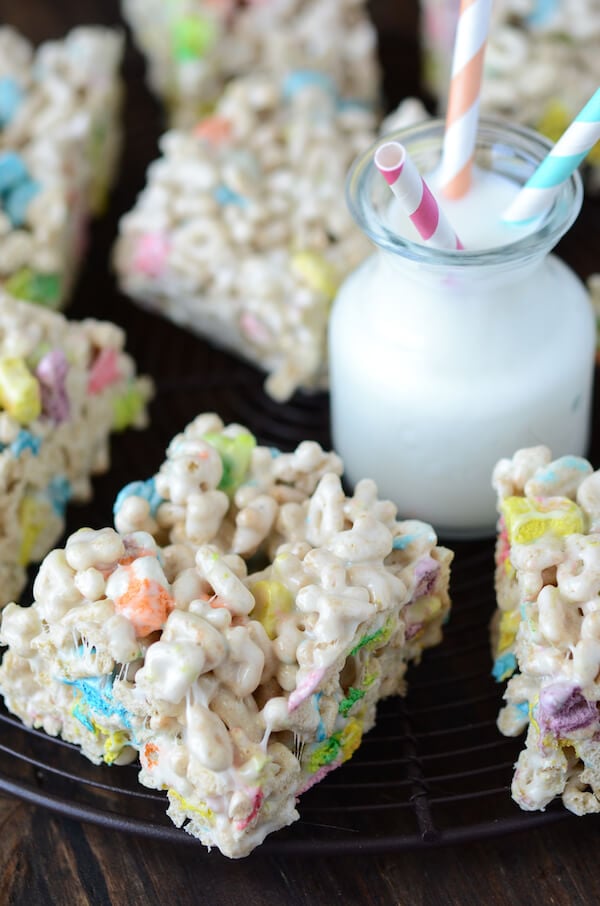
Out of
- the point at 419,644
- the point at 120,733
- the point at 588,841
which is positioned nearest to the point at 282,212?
the point at 419,644

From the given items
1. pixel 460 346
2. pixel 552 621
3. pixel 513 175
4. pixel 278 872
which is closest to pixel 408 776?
pixel 278 872

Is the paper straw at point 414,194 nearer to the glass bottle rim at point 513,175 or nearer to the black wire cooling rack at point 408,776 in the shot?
the glass bottle rim at point 513,175

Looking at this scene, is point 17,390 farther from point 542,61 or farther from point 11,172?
point 542,61

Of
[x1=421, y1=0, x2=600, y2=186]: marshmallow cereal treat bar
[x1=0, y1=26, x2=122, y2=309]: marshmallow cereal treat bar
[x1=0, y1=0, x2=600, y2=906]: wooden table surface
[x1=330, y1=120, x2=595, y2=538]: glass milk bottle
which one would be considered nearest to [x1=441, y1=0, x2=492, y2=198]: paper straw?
[x1=330, y1=120, x2=595, y2=538]: glass milk bottle

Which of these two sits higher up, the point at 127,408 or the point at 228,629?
the point at 228,629

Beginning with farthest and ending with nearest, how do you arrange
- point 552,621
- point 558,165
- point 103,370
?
point 103,370 < point 558,165 < point 552,621

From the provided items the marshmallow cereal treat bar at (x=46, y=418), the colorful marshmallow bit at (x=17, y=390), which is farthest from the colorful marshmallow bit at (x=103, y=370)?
the colorful marshmallow bit at (x=17, y=390)
